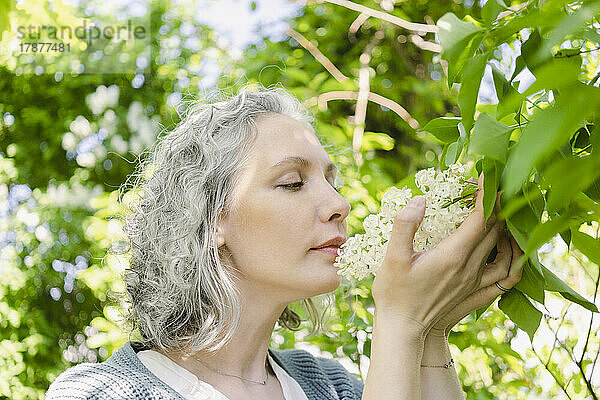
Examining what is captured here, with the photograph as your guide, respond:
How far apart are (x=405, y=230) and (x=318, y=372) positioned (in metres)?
0.58

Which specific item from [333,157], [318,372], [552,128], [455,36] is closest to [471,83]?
[455,36]

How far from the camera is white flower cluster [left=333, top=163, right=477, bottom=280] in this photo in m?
0.79

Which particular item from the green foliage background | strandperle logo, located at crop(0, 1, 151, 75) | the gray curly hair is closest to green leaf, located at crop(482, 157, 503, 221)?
the green foliage background

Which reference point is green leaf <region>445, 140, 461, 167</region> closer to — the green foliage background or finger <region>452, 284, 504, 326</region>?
the green foliage background

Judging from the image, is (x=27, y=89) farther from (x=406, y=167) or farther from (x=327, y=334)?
(x=327, y=334)

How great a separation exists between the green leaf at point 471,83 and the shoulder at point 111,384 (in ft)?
2.24

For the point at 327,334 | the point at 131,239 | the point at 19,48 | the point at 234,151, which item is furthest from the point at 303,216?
the point at 19,48

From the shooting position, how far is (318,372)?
4.18 ft

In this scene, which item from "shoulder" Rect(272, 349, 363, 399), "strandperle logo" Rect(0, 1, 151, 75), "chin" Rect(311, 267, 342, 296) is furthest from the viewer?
"strandperle logo" Rect(0, 1, 151, 75)

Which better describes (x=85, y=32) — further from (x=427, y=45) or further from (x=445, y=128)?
(x=445, y=128)

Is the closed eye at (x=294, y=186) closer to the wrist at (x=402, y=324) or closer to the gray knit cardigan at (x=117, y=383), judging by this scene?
the wrist at (x=402, y=324)

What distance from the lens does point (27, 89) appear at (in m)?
3.01

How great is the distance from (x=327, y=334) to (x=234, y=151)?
2.54ft

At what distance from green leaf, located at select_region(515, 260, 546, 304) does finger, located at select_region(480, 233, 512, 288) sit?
3 centimetres
